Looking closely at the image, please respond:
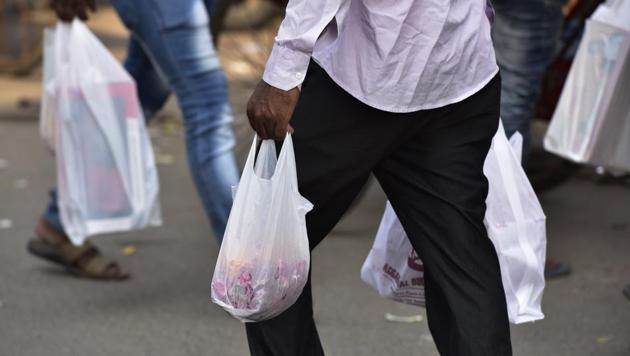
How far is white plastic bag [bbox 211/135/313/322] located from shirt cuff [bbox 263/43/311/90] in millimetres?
145

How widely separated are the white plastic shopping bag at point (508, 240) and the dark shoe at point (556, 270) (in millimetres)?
1521

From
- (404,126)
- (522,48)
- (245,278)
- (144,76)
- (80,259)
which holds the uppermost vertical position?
(404,126)

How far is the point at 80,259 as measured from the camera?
436 centimetres

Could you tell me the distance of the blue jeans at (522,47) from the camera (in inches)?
160

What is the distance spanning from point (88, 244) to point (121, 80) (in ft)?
2.37

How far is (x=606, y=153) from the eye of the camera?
3693 millimetres

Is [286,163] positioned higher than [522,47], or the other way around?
[286,163]

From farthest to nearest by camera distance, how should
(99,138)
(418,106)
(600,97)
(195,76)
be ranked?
(99,138)
(195,76)
(600,97)
(418,106)

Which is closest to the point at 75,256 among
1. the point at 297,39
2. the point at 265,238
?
the point at 265,238

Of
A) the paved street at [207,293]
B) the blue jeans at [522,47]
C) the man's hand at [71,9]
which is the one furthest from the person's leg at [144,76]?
the blue jeans at [522,47]

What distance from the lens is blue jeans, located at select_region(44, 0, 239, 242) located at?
12.3 feet

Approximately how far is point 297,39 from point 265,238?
422 mm

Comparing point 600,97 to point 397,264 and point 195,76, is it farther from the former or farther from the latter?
point 195,76

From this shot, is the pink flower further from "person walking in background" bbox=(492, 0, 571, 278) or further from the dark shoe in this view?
the dark shoe
